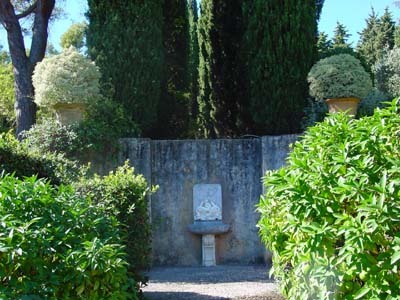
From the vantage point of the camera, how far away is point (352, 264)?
9.61 feet

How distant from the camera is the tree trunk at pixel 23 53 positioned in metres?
10.4

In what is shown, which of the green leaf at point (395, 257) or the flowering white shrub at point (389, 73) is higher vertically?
the flowering white shrub at point (389, 73)

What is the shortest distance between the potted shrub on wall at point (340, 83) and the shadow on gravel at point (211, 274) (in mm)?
2685

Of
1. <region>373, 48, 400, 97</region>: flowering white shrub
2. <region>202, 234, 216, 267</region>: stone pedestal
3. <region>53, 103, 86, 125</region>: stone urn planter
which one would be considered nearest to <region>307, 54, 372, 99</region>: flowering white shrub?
<region>202, 234, 216, 267</region>: stone pedestal

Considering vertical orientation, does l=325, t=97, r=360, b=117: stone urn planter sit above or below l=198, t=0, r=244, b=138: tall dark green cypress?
below

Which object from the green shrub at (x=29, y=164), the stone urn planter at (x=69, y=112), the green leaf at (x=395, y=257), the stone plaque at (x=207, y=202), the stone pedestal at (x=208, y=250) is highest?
the stone urn planter at (x=69, y=112)

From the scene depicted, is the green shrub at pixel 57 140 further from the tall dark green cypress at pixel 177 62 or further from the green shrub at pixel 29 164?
the tall dark green cypress at pixel 177 62

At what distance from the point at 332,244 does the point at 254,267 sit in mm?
5421

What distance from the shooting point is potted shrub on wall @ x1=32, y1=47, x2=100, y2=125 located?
8477 millimetres

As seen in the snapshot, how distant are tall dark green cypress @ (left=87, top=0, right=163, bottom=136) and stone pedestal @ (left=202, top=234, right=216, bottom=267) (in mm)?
2292

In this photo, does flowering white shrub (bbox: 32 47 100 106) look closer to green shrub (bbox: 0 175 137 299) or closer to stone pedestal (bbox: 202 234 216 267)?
stone pedestal (bbox: 202 234 216 267)

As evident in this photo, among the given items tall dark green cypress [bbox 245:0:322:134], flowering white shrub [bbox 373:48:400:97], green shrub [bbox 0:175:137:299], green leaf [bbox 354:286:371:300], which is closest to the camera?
green leaf [bbox 354:286:371:300]

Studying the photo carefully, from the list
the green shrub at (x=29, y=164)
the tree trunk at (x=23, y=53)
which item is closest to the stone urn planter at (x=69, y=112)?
the green shrub at (x=29, y=164)

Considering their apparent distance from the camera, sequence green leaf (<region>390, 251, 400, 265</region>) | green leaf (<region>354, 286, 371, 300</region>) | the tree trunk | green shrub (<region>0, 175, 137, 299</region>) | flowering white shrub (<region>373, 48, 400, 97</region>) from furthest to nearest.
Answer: flowering white shrub (<region>373, 48, 400, 97</region>) → the tree trunk → green shrub (<region>0, 175, 137, 299</region>) → green leaf (<region>354, 286, 371, 300</region>) → green leaf (<region>390, 251, 400, 265</region>)
